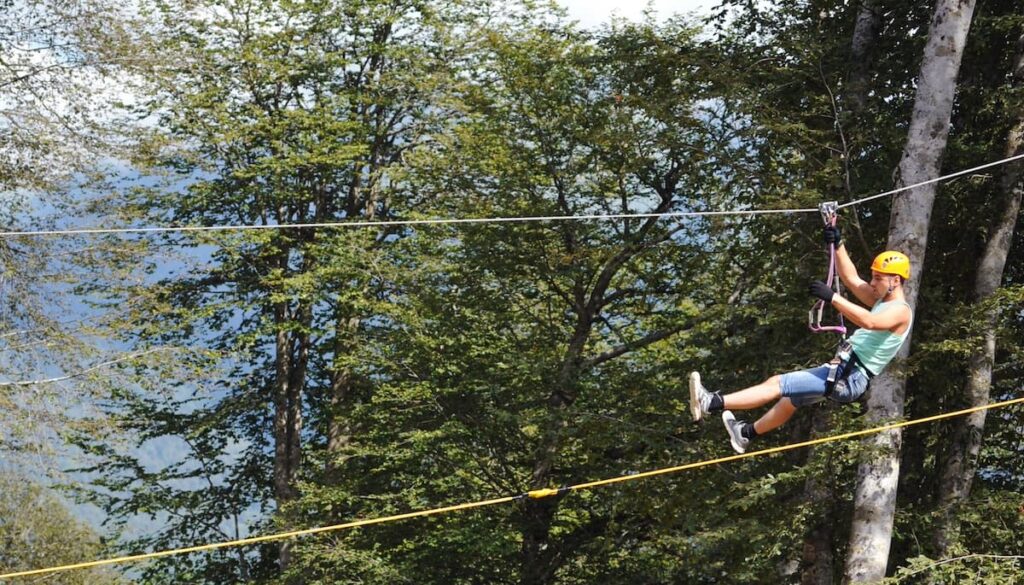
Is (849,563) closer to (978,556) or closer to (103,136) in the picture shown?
(978,556)

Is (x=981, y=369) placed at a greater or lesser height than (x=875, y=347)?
lesser

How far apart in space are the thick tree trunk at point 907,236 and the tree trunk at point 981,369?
1.06 meters

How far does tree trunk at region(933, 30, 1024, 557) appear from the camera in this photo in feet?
36.6

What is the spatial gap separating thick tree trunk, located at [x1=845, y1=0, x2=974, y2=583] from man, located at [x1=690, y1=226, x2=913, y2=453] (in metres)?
2.56

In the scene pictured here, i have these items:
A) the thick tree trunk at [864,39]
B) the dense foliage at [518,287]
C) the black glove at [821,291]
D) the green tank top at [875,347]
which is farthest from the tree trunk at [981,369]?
the black glove at [821,291]

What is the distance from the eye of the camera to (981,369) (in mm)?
11219

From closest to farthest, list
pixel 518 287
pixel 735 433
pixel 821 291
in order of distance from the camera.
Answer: pixel 821 291 → pixel 735 433 → pixel 518 287

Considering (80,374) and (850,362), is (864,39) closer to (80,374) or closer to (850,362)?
(850,362)

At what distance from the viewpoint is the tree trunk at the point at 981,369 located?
439 inches

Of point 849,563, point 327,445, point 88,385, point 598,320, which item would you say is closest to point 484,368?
point 598,320

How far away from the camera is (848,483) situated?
39.8 feet

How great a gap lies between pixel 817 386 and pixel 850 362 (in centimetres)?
25

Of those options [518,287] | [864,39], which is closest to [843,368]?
[864,39]

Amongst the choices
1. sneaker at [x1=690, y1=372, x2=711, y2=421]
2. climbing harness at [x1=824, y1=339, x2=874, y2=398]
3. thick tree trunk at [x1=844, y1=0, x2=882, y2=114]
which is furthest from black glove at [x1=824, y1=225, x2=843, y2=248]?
thick tree trunk at [x1=844, y1=0, x2=882, y2=114]
